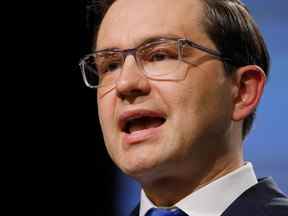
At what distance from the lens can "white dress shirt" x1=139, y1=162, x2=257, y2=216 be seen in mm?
1269

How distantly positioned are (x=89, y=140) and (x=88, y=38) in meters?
0.32

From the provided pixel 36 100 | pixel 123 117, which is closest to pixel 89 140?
pixel 36 100

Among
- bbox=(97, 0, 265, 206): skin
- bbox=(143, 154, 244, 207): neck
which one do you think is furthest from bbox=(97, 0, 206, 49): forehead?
bbox=(143, 154, 244, 207): neck

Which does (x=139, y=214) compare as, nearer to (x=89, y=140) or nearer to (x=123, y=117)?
(x=123, y=117)

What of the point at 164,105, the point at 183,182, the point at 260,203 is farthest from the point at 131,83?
the point at 260,203

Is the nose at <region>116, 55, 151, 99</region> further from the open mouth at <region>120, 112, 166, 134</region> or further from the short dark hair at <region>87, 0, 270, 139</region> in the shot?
the short dark hair at <region>87, 0, 270, 139</region>

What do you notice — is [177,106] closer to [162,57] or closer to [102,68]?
[162,57]

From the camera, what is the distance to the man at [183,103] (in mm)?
1219

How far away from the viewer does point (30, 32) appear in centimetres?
199

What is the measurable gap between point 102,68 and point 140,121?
0.18m

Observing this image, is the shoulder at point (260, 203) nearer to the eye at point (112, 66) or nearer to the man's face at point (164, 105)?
the man's face at point (164, 105)

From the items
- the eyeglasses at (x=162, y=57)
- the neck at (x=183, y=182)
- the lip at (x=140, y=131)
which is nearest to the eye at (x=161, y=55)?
the eyeglasses at (x=162, y=57)

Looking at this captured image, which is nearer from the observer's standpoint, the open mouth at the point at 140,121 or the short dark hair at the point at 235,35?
the open mouth at the point at 140,121

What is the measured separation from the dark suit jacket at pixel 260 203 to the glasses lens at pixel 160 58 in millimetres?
265
